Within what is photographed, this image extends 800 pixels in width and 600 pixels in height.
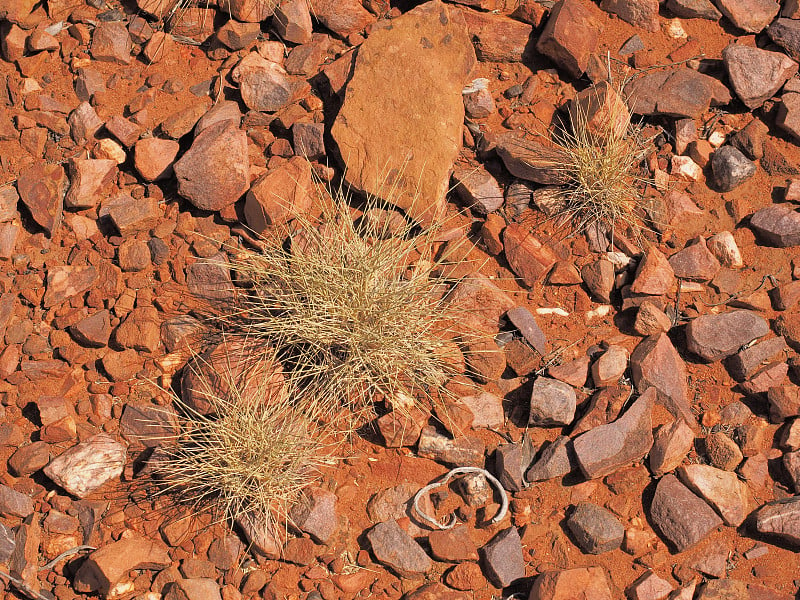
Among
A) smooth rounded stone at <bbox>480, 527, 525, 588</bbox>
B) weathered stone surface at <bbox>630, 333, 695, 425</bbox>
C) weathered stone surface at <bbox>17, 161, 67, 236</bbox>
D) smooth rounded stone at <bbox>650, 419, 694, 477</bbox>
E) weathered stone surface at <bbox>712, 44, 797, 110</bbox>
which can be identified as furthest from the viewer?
weathered stone surface at <bbox>712, 44, 797, 110</bbox>

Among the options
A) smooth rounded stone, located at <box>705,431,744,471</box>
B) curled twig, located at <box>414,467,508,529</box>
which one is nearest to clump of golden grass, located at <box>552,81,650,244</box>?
smooth rounded stone, located at <box>705,431,744,471</box>

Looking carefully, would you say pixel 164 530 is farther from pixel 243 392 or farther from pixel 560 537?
A: pixel 560 537

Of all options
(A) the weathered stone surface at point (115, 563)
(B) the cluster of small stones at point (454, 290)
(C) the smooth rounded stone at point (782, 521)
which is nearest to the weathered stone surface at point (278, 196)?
(B) the cluster of small stones at point (454, 290)

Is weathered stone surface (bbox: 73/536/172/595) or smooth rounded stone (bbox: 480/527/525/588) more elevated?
smooth rounded stone (bbox: 480/527/525/588)

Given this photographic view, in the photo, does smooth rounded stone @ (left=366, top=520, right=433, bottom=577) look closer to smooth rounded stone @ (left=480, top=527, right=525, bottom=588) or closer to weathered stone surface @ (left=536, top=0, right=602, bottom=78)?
smooth rounded stone @ (left=480, top=527, right=525, bottom=588)

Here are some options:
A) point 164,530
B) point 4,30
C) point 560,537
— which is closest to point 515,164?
point 560,537

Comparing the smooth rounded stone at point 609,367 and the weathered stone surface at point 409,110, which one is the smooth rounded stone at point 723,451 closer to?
the smooth rounded stone at point 609,367
